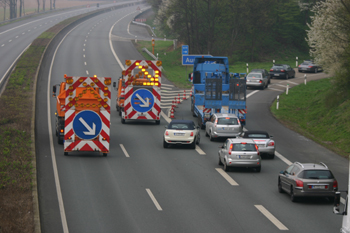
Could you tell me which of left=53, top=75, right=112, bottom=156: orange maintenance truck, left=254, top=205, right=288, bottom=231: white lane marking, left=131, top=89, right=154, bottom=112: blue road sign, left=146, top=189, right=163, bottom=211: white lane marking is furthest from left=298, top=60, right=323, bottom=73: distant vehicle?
left=254, top=205, right=288, bottom=231: white lane marking

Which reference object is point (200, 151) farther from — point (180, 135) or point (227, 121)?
point (227, 121)

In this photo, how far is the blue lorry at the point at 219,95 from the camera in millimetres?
33062

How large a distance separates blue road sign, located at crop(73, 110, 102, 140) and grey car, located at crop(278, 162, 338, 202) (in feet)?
30.9

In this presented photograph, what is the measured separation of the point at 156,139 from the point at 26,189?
12.6 m

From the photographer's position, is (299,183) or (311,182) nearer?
(311,182)

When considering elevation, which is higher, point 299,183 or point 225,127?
point 299,183

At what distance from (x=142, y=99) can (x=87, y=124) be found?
373 inches

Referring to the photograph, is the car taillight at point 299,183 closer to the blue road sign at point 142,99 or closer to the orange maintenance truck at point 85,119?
the orange maintenance truck at point 85,119

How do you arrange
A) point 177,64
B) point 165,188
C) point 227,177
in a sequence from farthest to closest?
point 177,64 → point 227,177 → point 165,188

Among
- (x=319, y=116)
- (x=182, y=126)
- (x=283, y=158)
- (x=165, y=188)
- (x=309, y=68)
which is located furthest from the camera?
(x=309, y=68)

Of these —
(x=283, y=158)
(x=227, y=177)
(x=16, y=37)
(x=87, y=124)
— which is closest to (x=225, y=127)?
(x=283, y=158)

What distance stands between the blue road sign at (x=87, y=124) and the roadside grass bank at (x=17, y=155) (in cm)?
225

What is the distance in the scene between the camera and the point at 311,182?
1745 centimetres

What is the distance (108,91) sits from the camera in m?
24.3
